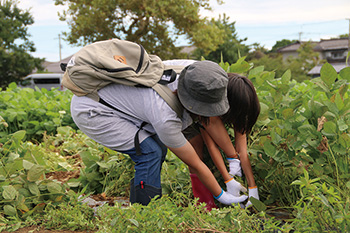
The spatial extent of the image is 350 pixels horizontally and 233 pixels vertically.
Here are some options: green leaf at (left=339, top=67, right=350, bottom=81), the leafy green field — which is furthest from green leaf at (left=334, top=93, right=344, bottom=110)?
green leaf at (left=339, top=67, right=350, bottom=81)

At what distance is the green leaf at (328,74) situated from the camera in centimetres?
204

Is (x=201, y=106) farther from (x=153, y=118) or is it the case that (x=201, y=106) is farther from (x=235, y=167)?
(x=235, y=167)

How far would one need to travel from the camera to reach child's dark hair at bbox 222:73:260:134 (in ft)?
7.02

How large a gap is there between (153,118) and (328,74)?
1.01 metres

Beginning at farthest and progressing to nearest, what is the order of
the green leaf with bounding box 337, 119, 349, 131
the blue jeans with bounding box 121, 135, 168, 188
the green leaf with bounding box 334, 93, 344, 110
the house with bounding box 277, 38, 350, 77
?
the house with bounding box 277, 38, 350, 77
the blue jeans with bounding box 121, 135, 168, 188
the green leaf with bounding box 334, 93, 344, 110
the green leaf with bounding box 337, 119, 349, 131

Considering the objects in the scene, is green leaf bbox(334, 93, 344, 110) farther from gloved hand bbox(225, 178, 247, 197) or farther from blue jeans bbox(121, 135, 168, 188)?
blue jeans bbox(121, 135, 168, 188)

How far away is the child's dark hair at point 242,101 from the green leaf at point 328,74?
0.39 m

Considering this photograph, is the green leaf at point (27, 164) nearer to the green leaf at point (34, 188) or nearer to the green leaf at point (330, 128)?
the green leaf at point (34, 188)

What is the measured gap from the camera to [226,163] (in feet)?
8.50

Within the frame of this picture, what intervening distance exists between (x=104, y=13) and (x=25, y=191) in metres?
19.8

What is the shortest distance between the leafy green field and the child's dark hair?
0.51 ft

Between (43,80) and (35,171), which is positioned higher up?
(35,171)

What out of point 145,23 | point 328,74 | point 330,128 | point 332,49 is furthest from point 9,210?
point 332,49

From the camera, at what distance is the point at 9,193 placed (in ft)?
7.76
